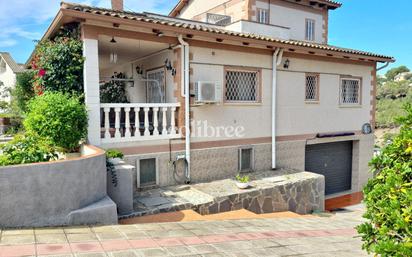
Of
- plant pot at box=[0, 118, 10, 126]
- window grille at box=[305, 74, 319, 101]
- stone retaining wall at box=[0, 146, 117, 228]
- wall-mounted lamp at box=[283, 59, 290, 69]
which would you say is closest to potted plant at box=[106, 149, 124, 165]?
stone retaining wall at box=[0, 146, 117, 228]

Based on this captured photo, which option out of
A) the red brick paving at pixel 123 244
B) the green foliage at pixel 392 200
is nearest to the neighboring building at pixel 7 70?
the red brick paving at pixel 123 244

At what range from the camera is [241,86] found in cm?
1130

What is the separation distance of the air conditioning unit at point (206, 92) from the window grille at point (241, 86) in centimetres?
107

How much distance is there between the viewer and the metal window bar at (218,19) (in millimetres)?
16281

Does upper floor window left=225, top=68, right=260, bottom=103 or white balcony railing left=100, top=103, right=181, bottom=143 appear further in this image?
upper floor window left=225, top=68, right=260, bottom=103

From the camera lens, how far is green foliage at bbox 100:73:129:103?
13641 mm

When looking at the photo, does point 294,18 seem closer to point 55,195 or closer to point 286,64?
point 286,64

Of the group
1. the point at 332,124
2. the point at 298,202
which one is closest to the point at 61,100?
the point at 298,202

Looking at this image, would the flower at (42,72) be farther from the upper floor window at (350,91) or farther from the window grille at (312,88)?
the upper floor window at (350,91)

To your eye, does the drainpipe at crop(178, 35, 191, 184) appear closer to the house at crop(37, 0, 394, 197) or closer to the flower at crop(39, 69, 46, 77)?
the house at crop(37, 0, 394, 197)

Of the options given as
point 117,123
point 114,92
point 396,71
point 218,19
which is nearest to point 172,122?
point 117,123

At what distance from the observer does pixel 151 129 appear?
33.0 ft

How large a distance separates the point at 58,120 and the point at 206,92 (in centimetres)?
448

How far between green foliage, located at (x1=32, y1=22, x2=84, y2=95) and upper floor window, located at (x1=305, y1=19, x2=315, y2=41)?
44.9 feet
